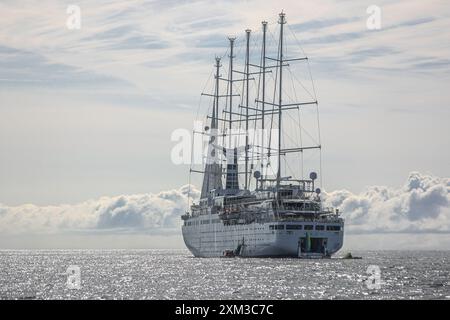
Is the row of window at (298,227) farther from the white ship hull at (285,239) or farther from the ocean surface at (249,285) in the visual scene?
the ocean surface at (249,285)

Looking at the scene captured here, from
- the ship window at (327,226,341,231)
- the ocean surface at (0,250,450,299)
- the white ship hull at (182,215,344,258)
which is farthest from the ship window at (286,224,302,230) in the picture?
the ocean surface at (0,250,450,299)

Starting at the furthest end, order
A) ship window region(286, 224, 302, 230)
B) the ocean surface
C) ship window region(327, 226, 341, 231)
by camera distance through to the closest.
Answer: ship window region(327, 226, 341, 231)
ship window region(286, 224, 302, 230)
the ocean surface

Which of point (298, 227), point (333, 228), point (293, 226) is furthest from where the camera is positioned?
point (333, 228)

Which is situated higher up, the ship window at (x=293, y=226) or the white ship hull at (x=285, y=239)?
the ship window at (x=293, y=226)

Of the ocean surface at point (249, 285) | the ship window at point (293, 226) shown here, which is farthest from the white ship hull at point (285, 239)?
the ocean surface at point (249, 285)

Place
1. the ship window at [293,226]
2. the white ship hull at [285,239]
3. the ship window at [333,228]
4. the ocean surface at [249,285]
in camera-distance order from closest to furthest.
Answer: the ocean surface at [249,285]
the ship window at [293,226]
the white ship hull at [285,239]
the ship window at [333,228]

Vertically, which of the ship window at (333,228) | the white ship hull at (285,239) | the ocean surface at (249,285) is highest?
the ship window at (333,228)

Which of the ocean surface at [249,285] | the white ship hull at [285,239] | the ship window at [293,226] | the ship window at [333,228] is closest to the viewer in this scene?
the ocean surface at [249,285]

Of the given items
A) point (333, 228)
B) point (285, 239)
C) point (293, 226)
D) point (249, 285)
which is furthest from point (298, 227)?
point (249, 285)

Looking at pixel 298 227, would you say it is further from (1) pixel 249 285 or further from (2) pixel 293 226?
(1) pixel 249 285

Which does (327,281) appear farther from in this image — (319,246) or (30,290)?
(319,246)

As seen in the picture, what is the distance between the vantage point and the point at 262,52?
160 meters

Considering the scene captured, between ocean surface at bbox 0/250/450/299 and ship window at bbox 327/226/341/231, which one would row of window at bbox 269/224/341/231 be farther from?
ocean surface at bbox 0/250/450/299

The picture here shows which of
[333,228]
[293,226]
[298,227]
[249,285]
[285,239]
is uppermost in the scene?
[293,226]
